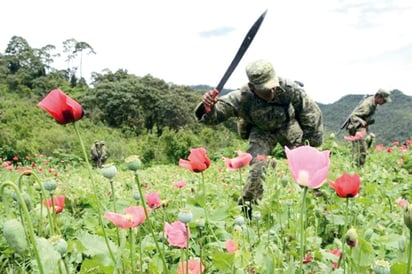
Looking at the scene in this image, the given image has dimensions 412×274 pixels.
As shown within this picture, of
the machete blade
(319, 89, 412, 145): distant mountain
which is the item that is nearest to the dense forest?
(319, 89, 412, 145): distant mountain

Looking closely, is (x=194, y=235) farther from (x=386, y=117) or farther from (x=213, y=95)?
(x=386, y=117)

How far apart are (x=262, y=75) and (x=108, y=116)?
29350 mm

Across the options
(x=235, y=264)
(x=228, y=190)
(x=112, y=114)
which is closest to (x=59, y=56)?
(x=112, y=114)

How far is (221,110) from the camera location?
152 inches

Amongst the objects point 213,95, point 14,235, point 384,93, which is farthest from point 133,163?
point 384,93

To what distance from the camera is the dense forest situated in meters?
21.8

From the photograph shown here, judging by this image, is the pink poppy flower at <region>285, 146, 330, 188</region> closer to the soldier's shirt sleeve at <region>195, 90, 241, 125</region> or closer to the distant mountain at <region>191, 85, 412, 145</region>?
the soldier's shirt sleeve at <region>195, 90, 241, 125</region>

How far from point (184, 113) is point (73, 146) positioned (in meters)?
10.8

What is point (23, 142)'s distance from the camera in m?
20.8

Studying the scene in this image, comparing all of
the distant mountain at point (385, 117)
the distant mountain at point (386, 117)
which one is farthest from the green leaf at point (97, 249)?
the distant mountain at point (386, 117)

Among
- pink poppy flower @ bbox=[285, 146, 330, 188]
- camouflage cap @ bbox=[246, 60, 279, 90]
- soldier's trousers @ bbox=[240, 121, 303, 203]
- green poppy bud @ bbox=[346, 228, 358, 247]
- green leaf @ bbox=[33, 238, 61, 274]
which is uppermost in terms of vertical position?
camouflage cap @ bbox=[246, 60, 279, 90]

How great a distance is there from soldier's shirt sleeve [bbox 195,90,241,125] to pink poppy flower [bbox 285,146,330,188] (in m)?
2.90

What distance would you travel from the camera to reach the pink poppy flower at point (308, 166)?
810mm

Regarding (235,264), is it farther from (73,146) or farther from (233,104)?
(73,146)
